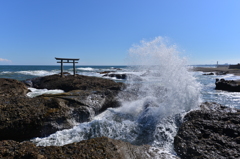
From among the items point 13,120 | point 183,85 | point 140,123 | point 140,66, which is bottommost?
point 140,123

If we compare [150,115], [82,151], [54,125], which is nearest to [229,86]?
[150,115]

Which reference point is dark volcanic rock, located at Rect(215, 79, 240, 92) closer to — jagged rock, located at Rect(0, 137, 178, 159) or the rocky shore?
the rocky shore

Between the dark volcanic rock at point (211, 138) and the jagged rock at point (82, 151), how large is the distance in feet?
1.57

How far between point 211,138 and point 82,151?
115 inches

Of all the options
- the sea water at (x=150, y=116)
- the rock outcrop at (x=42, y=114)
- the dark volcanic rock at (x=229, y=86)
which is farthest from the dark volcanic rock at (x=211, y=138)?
the dark volcanic rock at (x=229, y=86)

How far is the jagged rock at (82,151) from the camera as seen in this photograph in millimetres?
2982

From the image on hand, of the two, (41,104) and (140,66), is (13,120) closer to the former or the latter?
(41,104)

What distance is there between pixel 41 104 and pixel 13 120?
102 centimetres

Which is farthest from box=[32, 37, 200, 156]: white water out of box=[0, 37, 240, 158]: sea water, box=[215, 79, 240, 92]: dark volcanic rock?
box=[215, 79, 240, 92]: dark volcanic rock

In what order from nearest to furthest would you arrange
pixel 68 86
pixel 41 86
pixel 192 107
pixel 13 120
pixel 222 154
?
1. pixel 222 154
2. pixel 13 120
3. pixel 192 107
4. pixel 68 86
5. pixel 41 86

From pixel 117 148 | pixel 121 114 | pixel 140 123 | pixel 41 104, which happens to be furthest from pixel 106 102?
pixel 117 148

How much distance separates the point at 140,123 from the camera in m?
6.00

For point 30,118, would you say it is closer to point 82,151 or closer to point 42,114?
point 42,114

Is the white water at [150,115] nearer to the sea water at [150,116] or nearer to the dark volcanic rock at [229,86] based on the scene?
the sea water at [150,116]
